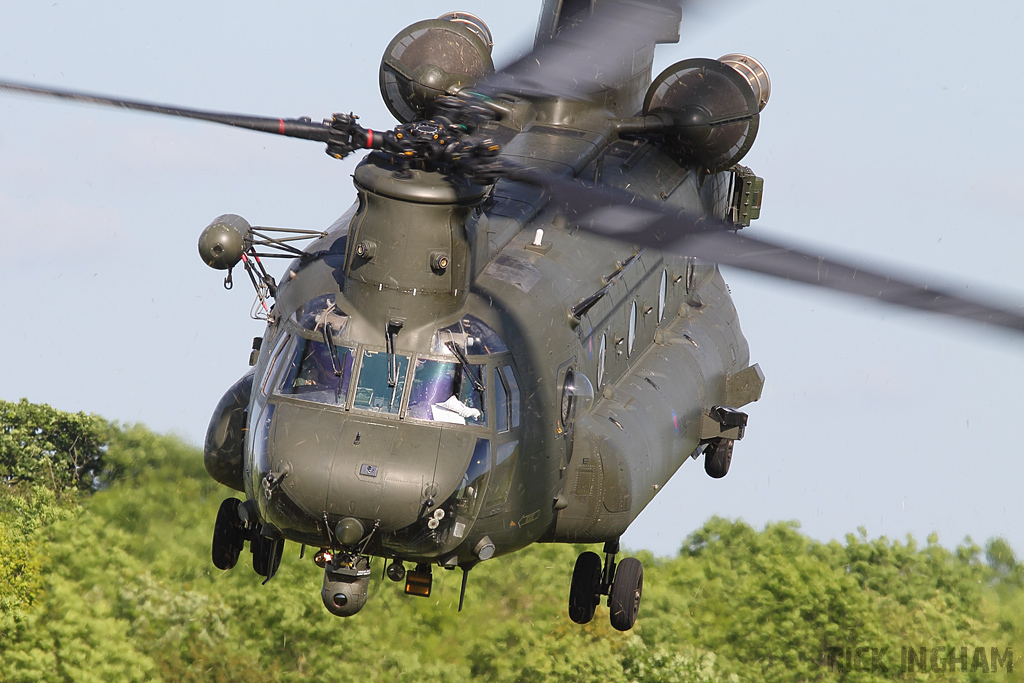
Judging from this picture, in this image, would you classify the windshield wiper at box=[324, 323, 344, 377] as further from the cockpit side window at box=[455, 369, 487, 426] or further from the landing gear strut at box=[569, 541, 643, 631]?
the landing gear strut at box=[569, 541, 643, 631]

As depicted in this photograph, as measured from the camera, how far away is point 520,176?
13.1 metres

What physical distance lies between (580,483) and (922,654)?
3572 centimetres

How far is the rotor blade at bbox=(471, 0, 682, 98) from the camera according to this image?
1400 cm

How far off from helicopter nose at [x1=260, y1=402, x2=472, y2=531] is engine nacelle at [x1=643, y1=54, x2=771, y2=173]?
8.05m

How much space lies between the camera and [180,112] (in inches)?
470

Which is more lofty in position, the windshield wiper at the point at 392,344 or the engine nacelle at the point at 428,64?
the engine nacelle at the point at 428,64

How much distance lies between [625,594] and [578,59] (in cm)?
581

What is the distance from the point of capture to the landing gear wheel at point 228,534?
16.3m

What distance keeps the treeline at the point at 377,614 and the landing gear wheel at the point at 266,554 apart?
83.2 ft

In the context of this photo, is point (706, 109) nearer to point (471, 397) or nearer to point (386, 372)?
point (471, 397)

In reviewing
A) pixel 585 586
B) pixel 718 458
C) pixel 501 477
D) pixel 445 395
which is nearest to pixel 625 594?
pixel 585 586

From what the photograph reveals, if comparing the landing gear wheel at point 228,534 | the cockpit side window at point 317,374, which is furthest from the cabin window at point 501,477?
the landing gear wheel at point 228,534

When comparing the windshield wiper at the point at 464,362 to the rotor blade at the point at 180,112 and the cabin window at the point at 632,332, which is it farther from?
the cabin window at the point at 632,332

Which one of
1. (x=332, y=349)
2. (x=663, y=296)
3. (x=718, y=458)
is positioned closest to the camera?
(x=332, y=349)
